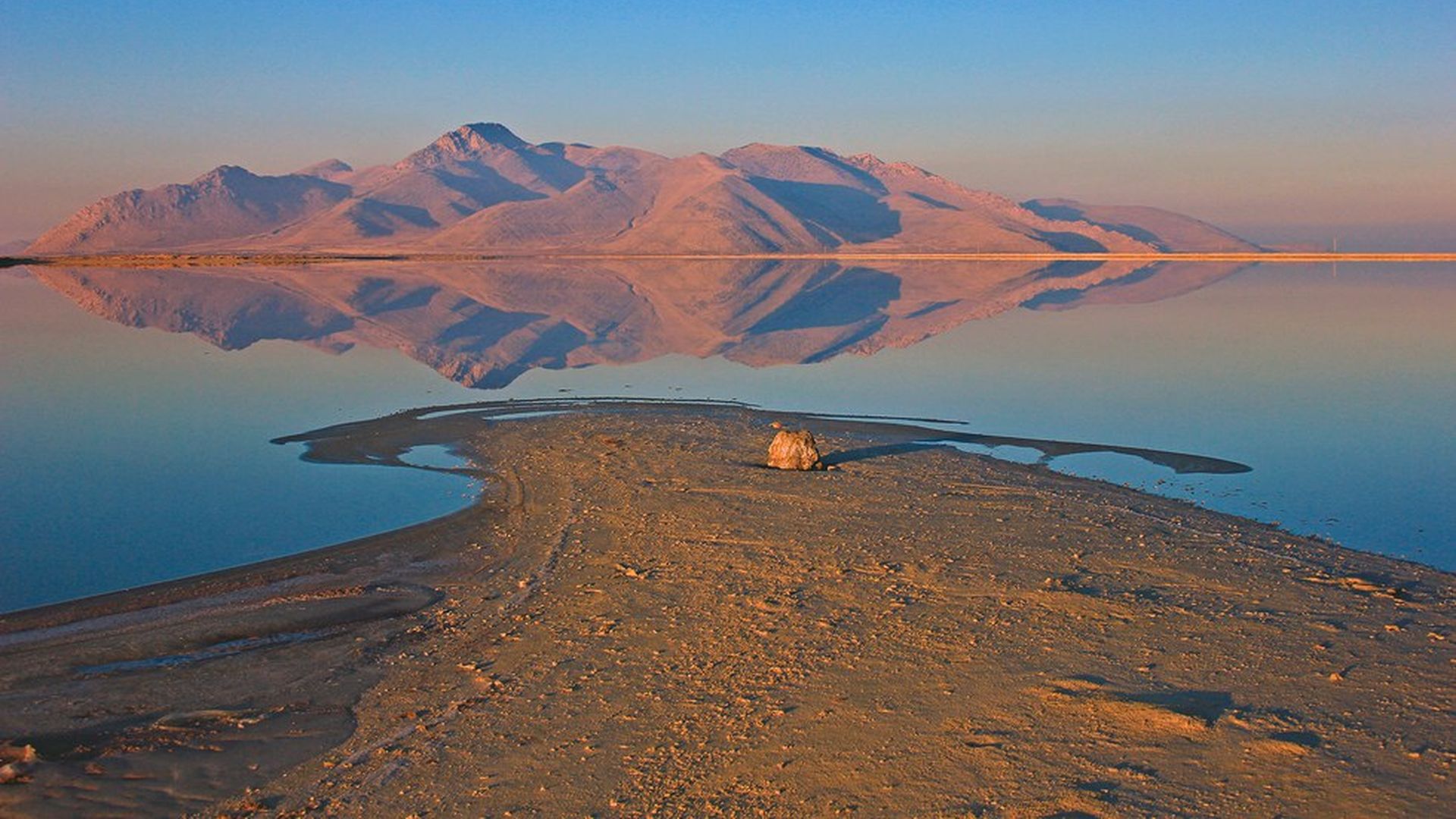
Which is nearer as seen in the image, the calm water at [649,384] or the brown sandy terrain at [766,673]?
the brown sandy terrain at [766,673]

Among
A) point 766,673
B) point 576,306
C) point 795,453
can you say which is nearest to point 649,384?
point 795,453

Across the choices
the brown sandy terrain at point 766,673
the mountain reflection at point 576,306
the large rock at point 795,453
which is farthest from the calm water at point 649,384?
the large rock at point 795,453

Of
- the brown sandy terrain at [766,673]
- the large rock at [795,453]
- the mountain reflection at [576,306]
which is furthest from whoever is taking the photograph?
the mountain reflection at [576,306]

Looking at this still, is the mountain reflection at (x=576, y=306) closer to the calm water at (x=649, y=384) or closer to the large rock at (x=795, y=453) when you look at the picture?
the calm water at (x=649, y=384)

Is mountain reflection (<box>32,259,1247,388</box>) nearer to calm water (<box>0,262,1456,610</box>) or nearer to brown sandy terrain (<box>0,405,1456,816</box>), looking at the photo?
calm water (<box>0,262,1456,610</box>)

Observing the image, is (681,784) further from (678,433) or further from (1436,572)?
(678,433)

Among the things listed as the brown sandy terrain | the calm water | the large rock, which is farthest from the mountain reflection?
the brown sandy terrain
